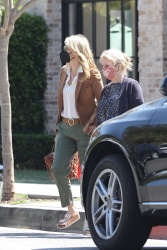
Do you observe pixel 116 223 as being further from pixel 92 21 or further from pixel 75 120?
pixel 92 21

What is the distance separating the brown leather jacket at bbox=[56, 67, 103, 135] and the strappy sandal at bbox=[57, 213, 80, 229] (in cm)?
87

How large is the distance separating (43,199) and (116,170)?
4.78 meters

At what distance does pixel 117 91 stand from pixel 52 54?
9.32m

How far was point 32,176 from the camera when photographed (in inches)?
→ 635

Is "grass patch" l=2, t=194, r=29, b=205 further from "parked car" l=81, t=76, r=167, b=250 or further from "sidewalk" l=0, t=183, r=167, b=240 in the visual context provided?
"parked car" l=81, t=76, r=167, b=250

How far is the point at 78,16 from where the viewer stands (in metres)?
18.5

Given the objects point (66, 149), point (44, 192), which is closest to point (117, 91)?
point (66, 149)

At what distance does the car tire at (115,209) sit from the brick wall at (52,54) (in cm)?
1042

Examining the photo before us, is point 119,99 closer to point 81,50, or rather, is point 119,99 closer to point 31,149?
point 81,50

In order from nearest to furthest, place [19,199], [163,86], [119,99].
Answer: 1. [163,86]
2. [119,99]
3. [19,199]

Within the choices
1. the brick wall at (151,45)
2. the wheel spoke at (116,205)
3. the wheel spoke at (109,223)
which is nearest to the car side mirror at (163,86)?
the wheel spoke at (116,205)

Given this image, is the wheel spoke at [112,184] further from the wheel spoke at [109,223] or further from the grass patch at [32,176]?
the grass patch at [32,176]

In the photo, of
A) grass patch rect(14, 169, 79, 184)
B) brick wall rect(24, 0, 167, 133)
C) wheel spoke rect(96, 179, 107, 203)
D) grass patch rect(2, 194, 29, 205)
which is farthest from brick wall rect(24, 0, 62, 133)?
wheel spoke rect(96, 179, 107, 203)

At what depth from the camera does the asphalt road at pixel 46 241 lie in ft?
27.9
